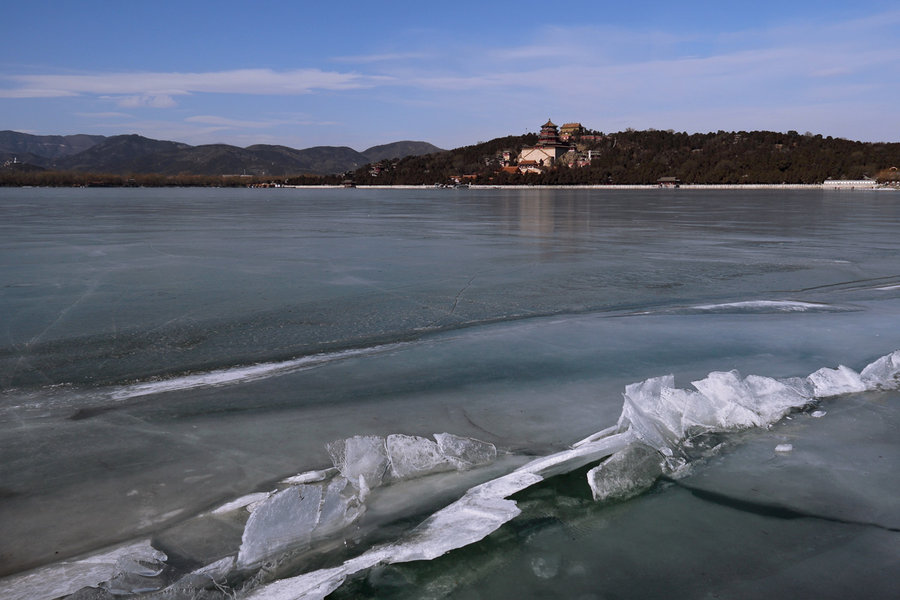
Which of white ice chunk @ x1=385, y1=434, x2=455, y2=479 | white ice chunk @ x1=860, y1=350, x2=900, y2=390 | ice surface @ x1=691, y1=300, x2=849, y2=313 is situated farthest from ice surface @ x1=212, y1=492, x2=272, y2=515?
ice surface @ x1=691, y1=300, x2=849, y2=313

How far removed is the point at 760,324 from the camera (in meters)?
5.89

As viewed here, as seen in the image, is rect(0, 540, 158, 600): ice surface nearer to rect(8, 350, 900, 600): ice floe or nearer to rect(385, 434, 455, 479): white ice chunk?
rect(8, 350, 900, 600): ice floe

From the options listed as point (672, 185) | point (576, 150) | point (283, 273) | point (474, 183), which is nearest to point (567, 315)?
point (283, 273)

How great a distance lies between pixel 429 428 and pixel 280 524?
117cm

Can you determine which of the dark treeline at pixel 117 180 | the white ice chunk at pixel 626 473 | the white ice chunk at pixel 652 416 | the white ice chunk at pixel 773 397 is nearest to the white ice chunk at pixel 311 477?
the white ice chunk at pixel 626 473

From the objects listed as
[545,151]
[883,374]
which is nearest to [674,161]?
[545,151]

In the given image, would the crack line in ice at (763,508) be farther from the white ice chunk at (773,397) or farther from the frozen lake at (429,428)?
the white ice chunk at (773,397)

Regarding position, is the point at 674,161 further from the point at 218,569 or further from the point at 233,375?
the point at 218,569

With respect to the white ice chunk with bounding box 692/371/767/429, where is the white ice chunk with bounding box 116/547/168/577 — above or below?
below

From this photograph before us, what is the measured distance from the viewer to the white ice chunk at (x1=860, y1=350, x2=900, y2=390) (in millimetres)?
4055

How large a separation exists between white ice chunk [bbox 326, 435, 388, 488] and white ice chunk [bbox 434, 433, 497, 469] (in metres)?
0.29

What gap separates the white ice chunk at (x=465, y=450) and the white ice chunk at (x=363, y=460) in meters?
0.29

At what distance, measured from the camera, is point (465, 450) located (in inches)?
120

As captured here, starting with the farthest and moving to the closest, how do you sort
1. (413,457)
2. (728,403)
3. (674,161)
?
(674,161), (728,403), (413,457)
